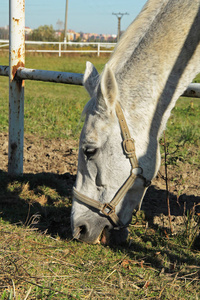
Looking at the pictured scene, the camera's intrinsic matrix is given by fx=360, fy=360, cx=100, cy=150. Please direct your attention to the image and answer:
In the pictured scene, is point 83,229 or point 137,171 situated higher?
point 137,171

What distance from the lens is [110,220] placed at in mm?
2453

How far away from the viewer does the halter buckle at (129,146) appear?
2332 mm

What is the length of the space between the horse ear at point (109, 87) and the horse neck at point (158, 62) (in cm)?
12

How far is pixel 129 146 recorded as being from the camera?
2336mm

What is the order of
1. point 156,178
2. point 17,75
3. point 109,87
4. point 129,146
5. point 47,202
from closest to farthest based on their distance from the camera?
point 109,87, point 129,146, point 47,202, point 17,75, point 156,178

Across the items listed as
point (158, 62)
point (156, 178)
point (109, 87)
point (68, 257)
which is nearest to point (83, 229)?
point (68, 257)

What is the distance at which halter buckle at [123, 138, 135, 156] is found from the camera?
2.33m

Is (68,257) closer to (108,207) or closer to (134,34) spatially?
(108,207)

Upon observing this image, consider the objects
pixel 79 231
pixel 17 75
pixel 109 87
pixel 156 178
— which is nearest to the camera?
pixel 109 87

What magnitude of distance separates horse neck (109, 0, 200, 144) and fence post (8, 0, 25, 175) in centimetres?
157

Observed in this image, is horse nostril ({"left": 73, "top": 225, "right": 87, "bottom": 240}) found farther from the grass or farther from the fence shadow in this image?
the fence shadow

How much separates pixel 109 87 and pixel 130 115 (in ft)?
0.84

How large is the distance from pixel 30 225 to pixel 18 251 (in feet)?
1.77

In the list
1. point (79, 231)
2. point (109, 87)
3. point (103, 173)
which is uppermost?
point (109, 87)
